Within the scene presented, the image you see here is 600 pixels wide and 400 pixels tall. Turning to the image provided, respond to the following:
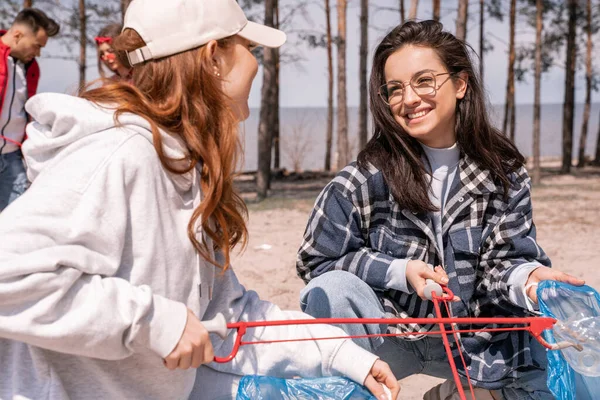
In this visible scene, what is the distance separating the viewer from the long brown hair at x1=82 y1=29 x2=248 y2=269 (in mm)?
1672

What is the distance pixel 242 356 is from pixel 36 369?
67 centimetres

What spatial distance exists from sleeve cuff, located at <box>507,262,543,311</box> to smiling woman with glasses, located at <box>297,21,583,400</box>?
0.03m

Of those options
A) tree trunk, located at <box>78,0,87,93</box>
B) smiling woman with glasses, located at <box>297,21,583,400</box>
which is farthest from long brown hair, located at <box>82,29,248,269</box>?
tree trunk, located at <box>78,0,87,93</box>

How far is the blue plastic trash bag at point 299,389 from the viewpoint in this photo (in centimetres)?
193

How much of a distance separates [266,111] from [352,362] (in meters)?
10.7

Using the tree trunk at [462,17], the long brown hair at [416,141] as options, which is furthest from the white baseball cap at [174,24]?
the tree trunk at [462,17]

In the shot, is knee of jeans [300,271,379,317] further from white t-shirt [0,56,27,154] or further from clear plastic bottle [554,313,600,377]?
white t-shirt [0,56,27,154]

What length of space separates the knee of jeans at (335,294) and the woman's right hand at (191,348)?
897 millimetres

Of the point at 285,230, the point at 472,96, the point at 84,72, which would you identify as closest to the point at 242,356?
the point at 472,96

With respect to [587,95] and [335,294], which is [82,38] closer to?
[335,294]

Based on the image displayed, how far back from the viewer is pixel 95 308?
141 centimetres

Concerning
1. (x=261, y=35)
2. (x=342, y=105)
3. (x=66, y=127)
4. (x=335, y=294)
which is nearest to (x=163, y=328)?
(x=66, y=127)

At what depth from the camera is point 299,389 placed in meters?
1.95

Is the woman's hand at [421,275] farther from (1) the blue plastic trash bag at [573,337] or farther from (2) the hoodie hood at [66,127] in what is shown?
(2) the hoodie hood at [66,127]
